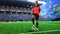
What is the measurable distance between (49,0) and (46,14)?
1.18 m

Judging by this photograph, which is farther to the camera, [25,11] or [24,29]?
[25,11]

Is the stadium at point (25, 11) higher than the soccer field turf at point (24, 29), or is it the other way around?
the stadium at point (25, 11)

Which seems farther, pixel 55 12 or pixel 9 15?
pixel 55 12

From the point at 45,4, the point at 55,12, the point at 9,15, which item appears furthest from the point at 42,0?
the point at 9,15

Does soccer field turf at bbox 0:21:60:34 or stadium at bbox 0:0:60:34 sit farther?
stadium at bbox 0:0:60:34

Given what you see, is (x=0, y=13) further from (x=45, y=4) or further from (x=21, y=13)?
(x=45, y=4)

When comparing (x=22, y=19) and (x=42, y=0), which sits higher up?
(x=42, y=0)

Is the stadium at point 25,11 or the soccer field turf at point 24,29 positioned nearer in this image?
the soccer field turf at point 24,29

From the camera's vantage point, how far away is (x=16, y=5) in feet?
57.3

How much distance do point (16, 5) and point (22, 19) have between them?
1.28 meters

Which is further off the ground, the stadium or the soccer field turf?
the stadium

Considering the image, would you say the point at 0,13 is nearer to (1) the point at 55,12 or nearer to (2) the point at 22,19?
(2) the point at 22,19

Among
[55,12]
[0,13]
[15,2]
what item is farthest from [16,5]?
[55,12]

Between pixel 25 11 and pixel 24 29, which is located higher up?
pixel 25 11
